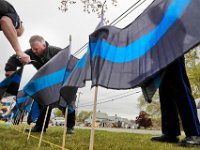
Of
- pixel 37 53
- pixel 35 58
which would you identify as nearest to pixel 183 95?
pixel 37 53

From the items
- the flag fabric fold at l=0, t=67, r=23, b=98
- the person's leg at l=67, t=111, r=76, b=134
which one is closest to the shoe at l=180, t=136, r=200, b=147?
the flag fabric fold at l=0, t=67, r=23, b=98

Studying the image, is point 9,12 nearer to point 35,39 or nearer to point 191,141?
point 35,39

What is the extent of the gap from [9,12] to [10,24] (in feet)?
0.46

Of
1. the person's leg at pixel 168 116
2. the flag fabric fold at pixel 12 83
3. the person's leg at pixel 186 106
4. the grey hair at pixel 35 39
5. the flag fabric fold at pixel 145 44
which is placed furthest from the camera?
the grey hair at pixel 35 39

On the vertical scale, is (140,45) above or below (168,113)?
above

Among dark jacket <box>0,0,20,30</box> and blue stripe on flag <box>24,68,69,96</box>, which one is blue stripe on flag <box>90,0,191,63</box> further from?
blue stripe on flag <box>24,68,69,96</box>

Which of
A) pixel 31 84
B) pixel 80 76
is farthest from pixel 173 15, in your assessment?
pixel 31 84

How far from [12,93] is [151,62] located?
12.9 ft

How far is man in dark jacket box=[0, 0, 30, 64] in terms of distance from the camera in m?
2.97

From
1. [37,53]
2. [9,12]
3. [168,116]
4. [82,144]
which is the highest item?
[37,53]

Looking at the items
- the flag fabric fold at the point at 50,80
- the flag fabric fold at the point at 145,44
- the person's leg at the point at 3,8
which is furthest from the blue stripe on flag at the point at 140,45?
the flag fabric fold at the point at 50,80

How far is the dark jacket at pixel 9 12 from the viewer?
117 inches

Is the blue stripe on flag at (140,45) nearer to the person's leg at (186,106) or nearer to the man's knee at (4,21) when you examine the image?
the man's knee at (4,21)

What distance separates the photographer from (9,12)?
9.96 ft
